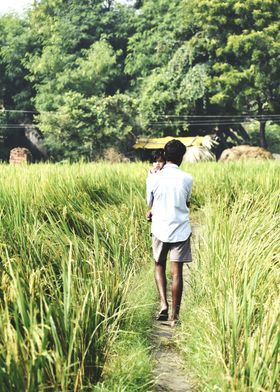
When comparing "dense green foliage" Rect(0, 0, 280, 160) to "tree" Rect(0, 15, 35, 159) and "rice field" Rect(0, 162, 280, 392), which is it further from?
"rice field" Rect(0, 162, 280, 392)

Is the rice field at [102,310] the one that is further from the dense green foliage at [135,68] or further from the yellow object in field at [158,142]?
the yellow object in field at [158,142]

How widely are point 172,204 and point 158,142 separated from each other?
28387 mm

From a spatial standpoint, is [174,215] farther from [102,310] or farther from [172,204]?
[102,310]

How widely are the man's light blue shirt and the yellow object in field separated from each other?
26570 mm

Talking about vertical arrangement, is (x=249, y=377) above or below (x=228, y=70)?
below

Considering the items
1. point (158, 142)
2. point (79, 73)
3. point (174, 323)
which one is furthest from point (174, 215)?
point (79, 73)

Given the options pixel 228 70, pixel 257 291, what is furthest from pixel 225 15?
pixel 257 291

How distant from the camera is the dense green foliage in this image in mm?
30078

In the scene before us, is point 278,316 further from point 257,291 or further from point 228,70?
point 228,70

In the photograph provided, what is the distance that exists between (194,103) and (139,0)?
1129 centimetres

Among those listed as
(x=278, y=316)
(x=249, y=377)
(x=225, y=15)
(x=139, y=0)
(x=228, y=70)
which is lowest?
(x=249, y=377)

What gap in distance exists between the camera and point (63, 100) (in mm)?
34469

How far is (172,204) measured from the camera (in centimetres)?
431

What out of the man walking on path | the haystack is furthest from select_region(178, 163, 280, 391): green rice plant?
the haystack
